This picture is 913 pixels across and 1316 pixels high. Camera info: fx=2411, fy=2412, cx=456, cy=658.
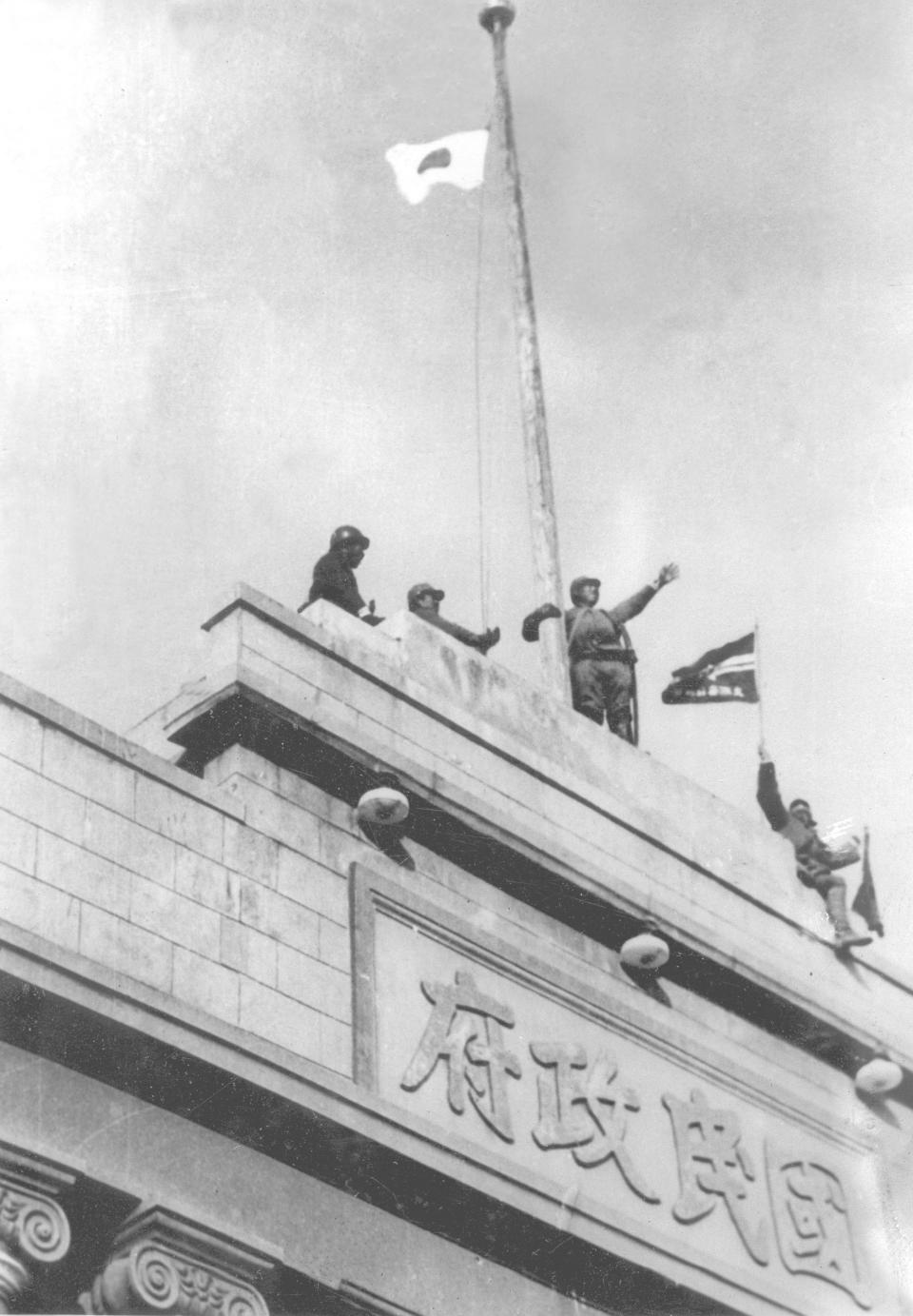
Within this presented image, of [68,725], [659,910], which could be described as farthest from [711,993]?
[68,725]

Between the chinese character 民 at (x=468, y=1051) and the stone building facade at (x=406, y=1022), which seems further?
the chinese character 民 at (x=468, y=1051)

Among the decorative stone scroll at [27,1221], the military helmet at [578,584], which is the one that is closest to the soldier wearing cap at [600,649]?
the military helmet at [578,584]

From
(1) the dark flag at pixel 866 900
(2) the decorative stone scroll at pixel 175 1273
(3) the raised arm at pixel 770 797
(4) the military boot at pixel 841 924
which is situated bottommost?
(2) the decorative stone scroll at pixel 175 1273

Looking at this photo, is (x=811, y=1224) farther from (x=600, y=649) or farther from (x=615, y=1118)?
(x=600, y=649)

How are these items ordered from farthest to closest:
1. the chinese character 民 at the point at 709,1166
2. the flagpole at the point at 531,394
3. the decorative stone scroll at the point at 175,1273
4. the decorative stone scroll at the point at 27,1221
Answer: the flagpole at the point at 531,394
the chinese character 民 at the point at 709,1166
the decorative stone scroll at the point at 175,1273
the decorative stone scroll at the point at 27,1221

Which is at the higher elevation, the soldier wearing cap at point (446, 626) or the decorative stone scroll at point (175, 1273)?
the soldier wearing cap at point (446, 626)

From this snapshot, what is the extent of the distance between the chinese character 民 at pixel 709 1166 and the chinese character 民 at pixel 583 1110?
1.32 feet

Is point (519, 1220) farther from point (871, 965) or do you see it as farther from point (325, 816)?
point (871, 965)

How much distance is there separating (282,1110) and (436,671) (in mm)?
4715

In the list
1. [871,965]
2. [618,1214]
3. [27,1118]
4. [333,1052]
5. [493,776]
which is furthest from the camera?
[871,965]

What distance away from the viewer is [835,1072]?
1772 cm

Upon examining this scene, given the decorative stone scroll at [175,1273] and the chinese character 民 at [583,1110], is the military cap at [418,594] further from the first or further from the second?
the decorative stone scroll at [175,1273]

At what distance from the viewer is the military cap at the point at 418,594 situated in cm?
1855

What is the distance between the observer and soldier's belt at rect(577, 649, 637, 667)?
65.1ft
